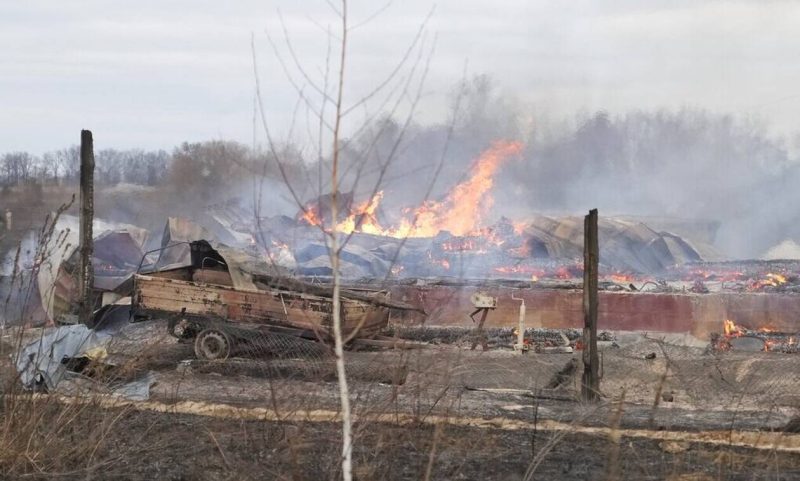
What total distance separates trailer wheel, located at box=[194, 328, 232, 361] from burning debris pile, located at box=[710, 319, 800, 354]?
868cm

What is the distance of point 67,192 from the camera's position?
1759 inches

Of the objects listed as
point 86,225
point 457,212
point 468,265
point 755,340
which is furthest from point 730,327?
point 457,212

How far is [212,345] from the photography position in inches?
549

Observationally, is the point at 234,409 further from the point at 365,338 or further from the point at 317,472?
the point at 365,338

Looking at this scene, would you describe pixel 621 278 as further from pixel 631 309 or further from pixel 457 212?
pixel 457 212

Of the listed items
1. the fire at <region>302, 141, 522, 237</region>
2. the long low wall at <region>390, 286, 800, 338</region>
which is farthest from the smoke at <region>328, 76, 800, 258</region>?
the long low wall at <region>390, 286, 800, 338</region>

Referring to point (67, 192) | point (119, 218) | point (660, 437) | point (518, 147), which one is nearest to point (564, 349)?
point (660, 437)

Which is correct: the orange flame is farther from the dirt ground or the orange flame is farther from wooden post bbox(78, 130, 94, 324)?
wooden post bbox(78, 130, 94, 324)

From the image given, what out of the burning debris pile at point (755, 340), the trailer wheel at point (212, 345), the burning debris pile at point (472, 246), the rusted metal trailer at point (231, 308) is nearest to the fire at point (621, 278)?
the burning debris pile at point (472, 246)

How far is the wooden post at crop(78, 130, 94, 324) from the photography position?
41.9 feet

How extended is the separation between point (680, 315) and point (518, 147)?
928 inches

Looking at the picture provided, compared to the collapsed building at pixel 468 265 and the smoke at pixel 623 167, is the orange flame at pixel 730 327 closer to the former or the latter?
the collapsed building at pixel 468 265

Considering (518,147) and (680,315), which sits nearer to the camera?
(680,315)

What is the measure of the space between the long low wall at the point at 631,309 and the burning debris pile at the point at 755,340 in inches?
15.7
